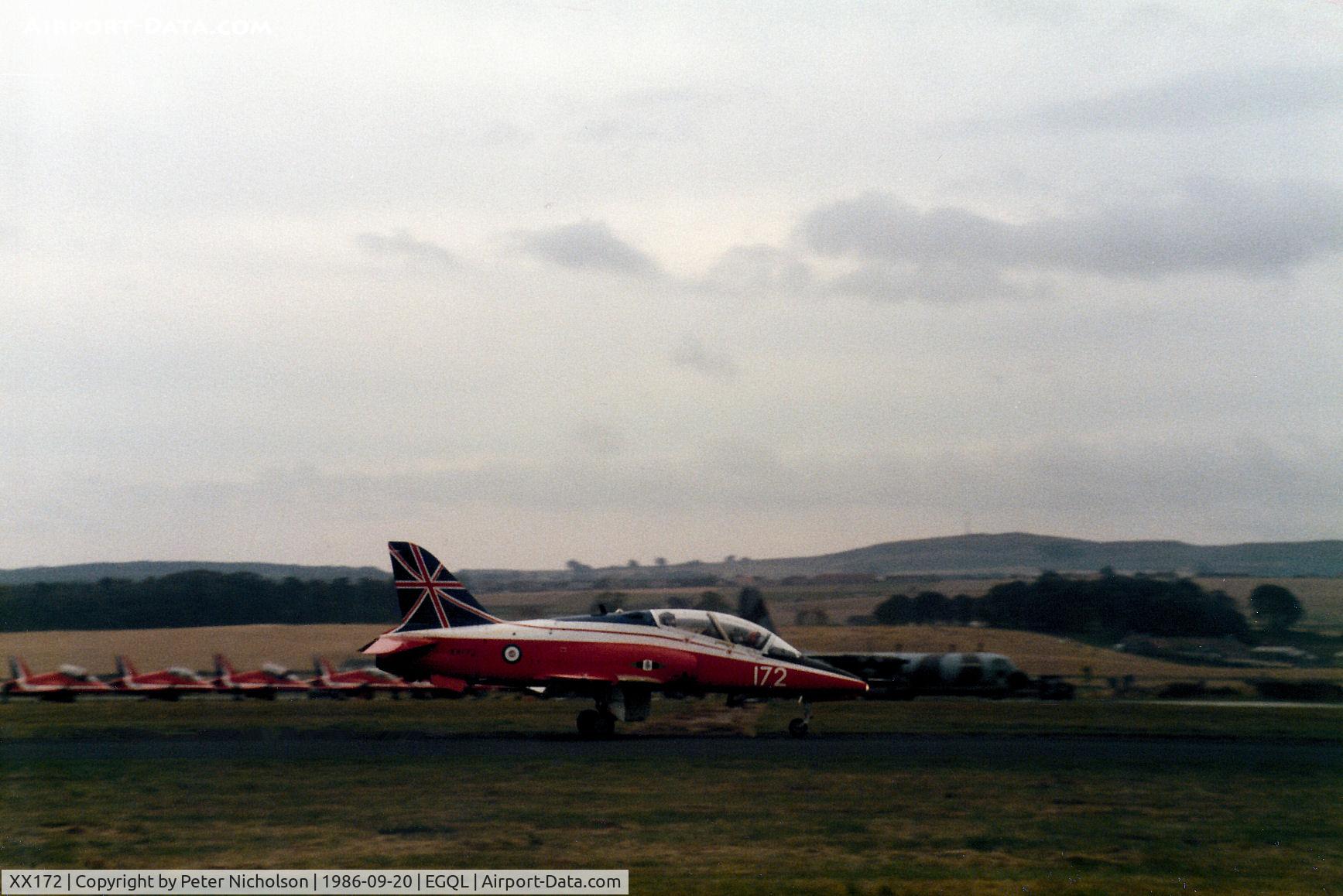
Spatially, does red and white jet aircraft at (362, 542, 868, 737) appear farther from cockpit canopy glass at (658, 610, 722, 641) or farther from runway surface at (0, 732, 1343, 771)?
runway surface at (0, 732, 1343, 771)

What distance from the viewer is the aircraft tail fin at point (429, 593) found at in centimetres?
2391

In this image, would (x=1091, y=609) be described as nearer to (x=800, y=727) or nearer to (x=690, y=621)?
(x=800, y=727)

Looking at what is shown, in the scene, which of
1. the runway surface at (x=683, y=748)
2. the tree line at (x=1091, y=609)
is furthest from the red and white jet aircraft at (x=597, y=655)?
the tree line at (x=1091, y=609)

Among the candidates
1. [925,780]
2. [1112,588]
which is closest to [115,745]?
[925,780]

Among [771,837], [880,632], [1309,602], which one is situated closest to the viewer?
[771,837]

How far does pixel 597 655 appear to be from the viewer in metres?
22.6

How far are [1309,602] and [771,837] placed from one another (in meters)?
34.0

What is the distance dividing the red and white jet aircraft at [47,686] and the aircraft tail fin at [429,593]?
14.2 meters

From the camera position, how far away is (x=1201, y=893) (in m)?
11.5

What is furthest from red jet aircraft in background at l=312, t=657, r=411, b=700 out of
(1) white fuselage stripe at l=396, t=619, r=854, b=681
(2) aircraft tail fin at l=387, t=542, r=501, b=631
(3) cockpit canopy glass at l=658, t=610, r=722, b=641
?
(3) cockpit canopy glass at l=658, t=610, r=722, b=641

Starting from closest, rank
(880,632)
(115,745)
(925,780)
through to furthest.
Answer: (925,780)
(115,745)
(880,632)

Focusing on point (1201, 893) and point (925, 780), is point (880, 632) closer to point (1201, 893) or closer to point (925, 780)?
point (925, 780)

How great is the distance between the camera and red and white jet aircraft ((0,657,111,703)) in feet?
107

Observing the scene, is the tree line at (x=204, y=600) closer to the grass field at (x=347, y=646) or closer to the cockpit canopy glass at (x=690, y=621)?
the grass field at (x=347, y=646)
